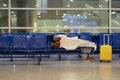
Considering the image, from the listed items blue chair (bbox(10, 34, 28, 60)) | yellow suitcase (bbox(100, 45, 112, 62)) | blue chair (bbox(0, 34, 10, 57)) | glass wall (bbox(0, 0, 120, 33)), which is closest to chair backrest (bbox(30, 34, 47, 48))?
blue chair (bbox(10, 34, 28, 60))

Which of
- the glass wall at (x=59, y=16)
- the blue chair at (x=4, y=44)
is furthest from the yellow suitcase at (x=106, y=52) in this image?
the glass wall at (x=59, y=16)

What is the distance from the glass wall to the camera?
15461 millimetres

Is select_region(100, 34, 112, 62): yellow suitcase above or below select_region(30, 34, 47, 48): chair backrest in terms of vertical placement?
below

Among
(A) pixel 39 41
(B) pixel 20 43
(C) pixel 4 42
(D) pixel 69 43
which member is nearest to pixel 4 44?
(C) pixel 4 42

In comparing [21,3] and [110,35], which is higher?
[21,3]

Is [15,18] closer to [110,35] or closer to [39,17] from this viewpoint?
[39,17]

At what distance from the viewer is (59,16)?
15555mm

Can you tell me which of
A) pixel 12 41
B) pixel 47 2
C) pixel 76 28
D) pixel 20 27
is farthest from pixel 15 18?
pixel 12 41

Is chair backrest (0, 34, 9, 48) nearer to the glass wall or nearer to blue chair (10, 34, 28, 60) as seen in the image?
blue chair (10, 34, 28, 60)

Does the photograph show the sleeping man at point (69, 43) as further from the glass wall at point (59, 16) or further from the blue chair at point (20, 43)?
the glass wall at point (59, 16)

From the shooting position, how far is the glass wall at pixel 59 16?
50.7 ft

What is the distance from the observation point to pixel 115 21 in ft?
51.0

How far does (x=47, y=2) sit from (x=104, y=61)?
536cm

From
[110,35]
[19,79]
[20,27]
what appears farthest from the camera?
[20,27]
